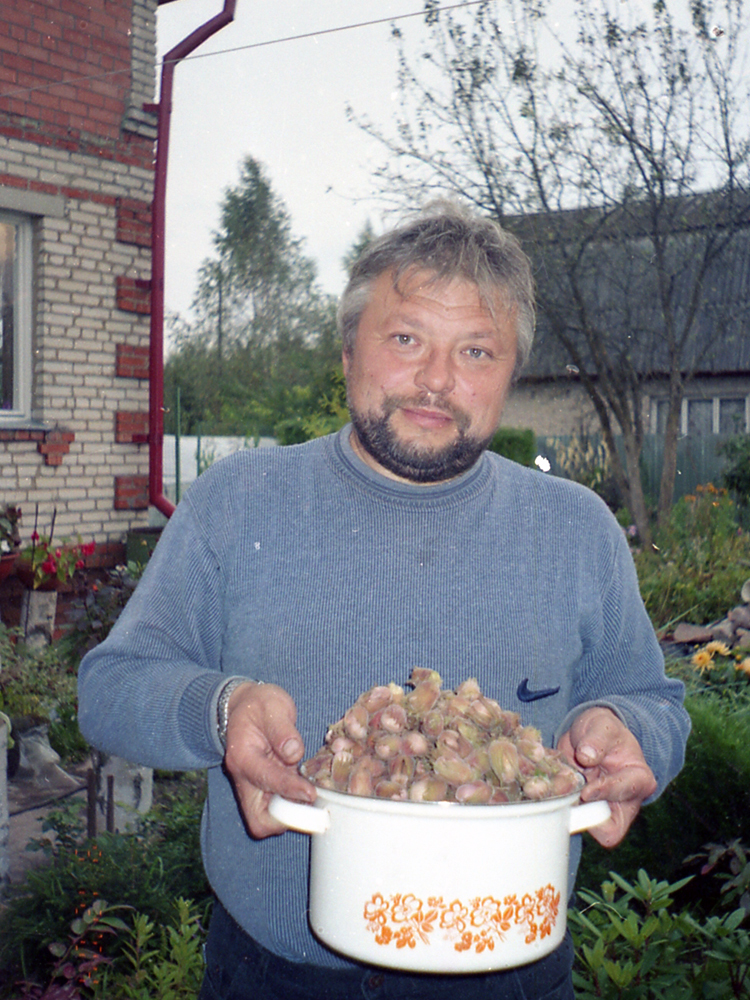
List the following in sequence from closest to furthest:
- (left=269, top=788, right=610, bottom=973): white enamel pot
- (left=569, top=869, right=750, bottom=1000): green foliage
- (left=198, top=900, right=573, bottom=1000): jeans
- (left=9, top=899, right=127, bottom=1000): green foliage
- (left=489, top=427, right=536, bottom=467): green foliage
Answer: (left=269, top=788, right=610, bottom=973): white enamel pot → (left=198, top=900, right=573, bottom=1000): jeans → (left=569, top=869, right=750, bottom=1000): green foliage → (left=9, top=899, right=127, bottom=1000): green foliage → (left=489, top=427, right=536, bottom=467): green foliage

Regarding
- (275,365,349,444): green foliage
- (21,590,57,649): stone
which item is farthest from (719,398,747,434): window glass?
(21,590,57,649): stone

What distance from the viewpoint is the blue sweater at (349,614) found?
125cm

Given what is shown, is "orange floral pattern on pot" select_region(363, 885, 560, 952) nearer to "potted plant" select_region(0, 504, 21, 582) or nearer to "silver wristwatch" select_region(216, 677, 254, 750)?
"silver wristwatch" select_region(216, 677, 254, 750)

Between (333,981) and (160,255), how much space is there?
138 inches

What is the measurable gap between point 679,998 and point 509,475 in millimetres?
994

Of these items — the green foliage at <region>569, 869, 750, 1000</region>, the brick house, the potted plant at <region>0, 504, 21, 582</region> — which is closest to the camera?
→ the green foliage at <region>569, 869, 750, 1000</region>

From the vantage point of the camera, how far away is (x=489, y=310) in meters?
1.34

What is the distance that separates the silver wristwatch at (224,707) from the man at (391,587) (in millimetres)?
128

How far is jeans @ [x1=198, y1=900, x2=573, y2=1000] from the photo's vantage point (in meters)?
1.22

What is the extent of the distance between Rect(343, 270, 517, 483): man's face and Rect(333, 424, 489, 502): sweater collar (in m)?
0.02

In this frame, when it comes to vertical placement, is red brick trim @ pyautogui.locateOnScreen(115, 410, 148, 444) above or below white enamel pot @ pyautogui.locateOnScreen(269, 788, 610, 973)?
above

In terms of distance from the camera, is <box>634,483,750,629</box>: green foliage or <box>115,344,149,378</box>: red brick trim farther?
<box>115,344,149,378</box>: red brick trim

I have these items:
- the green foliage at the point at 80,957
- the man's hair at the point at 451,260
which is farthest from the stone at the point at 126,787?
the man's hair at the point at 451,260

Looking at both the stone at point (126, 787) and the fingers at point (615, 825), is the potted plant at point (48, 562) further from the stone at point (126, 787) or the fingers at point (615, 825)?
the fingers at point (615, 825)
